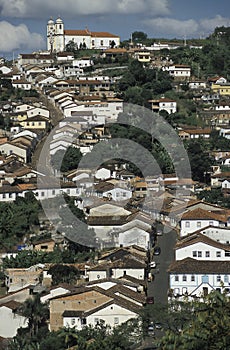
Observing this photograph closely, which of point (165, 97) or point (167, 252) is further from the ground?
point (165, 97)

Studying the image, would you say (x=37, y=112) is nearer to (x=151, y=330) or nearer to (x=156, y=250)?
(x=156, y=250)

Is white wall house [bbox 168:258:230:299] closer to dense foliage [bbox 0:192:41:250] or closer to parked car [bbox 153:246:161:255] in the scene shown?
parked car [bbox 153:246:161:255]

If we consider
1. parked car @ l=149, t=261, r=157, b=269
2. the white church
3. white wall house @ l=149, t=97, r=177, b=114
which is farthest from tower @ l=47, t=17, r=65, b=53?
parked car @ l=149, t=261, r=157, b=269

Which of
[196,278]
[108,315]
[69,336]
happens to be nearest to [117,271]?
[196,278]

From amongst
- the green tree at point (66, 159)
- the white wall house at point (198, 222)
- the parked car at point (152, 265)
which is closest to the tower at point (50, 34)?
the green tree at point (66, 159)

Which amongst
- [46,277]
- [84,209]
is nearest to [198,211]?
[84,209]

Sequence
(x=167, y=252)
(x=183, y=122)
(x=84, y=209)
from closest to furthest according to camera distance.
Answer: (x=167, y=252) < (x=84, y=209) < (x=183, y=122)

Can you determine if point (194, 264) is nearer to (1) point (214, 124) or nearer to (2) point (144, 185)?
(2) point (144, 185)

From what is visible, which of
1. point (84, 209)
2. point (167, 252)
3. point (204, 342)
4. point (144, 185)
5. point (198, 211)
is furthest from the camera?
point (144, 185)
